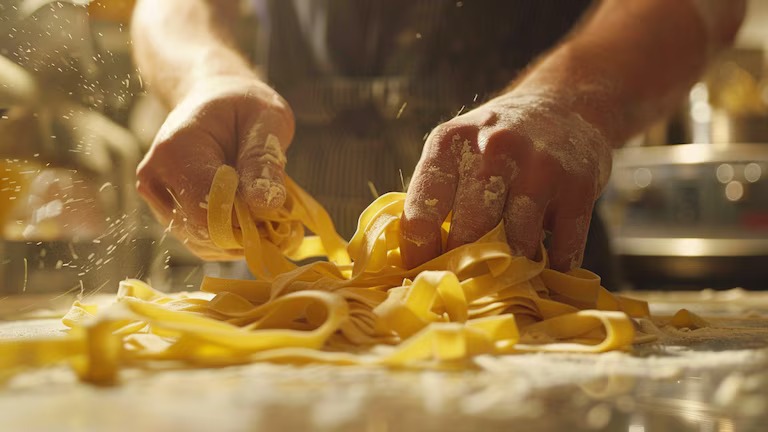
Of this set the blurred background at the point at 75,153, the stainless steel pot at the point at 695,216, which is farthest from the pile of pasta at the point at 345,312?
→ the stainless steel pot at the point at 695,216

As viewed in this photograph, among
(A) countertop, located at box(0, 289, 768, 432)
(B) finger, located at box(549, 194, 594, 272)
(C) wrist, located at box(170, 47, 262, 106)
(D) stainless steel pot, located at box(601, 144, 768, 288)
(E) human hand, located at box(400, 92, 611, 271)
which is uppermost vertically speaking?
(C) wrist, located at box(170, 47, 262, 106)

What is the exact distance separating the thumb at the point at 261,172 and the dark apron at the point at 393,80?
0.38 meters

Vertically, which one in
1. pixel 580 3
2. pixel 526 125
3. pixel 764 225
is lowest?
pixel 764 225

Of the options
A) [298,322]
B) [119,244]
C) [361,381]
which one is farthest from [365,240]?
[119,244]

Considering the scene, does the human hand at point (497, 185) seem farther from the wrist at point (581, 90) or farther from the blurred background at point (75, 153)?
the blurred background at point (75, 153)

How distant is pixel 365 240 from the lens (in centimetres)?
79

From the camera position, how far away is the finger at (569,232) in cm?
76

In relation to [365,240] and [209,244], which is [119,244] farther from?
[365,240]

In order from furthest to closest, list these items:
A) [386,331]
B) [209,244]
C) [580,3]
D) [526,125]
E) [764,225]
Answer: [764,225] → [580,3] → [209,244] → [526,125] → [386,331]

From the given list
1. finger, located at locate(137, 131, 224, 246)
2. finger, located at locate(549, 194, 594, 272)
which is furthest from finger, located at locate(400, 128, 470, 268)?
finger, located at locate(137, 131, 224, 246)

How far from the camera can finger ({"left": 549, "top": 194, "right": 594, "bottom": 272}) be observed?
765 millimetres

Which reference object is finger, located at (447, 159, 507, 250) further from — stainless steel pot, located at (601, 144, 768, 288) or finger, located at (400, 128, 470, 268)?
stainless steel pot, located at (601, 144, 768, 288)

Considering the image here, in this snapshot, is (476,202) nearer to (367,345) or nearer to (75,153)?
(367,345)

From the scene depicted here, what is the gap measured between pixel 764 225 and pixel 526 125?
6.73 feet
